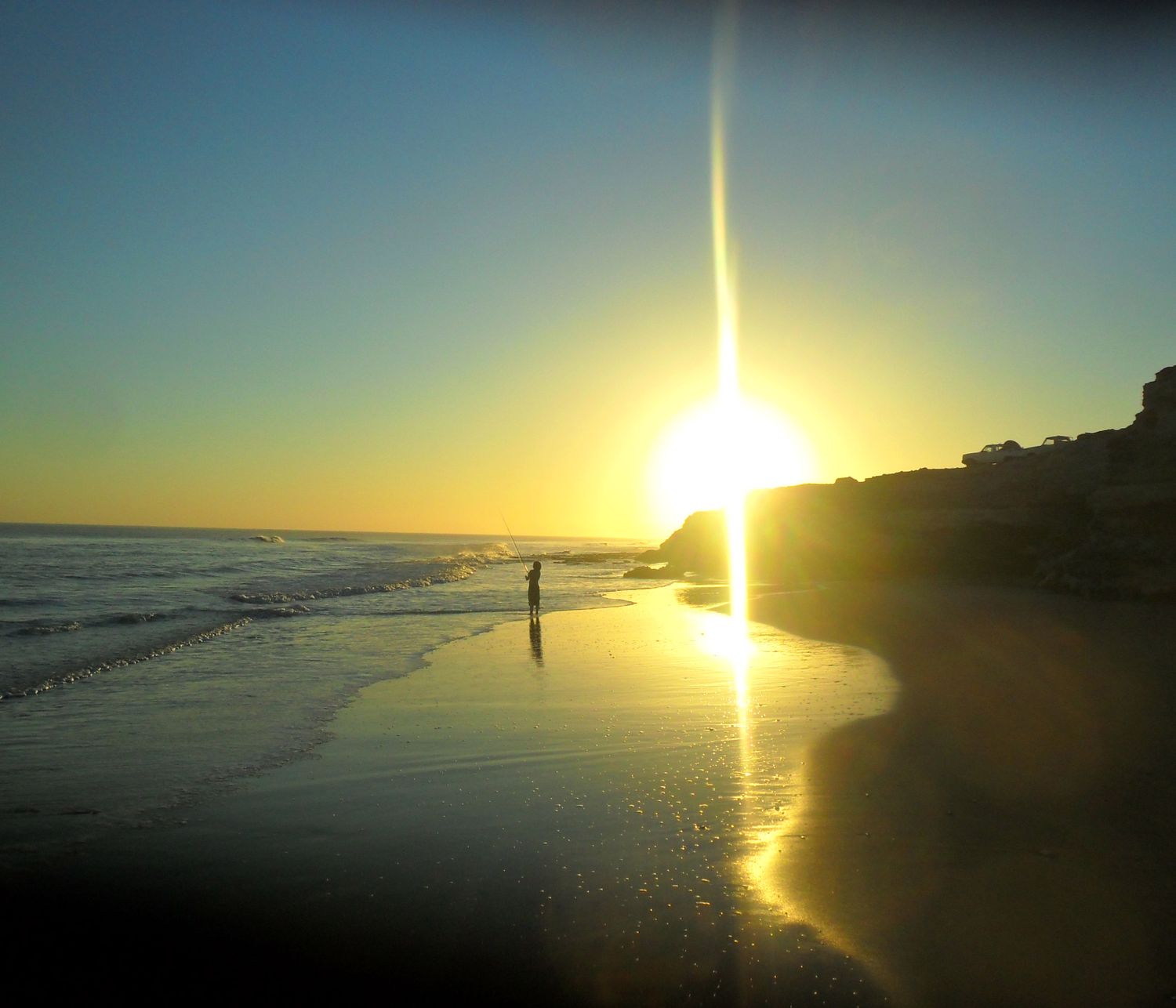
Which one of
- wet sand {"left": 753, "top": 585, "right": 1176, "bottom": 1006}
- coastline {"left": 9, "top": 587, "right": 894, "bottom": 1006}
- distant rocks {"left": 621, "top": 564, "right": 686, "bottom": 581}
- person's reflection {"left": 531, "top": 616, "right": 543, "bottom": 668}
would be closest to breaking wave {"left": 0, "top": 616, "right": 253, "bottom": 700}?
coastline {"left": 9, "top": 587, "right": 894, "bottom": 1006}

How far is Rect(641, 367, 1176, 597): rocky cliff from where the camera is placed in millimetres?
20609

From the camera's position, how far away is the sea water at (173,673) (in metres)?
7.74

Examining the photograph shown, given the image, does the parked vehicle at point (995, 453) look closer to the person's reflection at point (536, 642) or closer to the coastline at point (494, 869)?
the person's reflection at point (536, 642)

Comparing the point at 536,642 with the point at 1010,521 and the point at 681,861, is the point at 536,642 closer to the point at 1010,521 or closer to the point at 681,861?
the point at 681,861

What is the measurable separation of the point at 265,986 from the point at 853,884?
3.61 m

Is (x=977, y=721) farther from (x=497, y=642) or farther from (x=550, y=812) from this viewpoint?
(x=497, y=642)

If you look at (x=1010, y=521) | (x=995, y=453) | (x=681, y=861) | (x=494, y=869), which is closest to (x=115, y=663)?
(x=494, y=869)

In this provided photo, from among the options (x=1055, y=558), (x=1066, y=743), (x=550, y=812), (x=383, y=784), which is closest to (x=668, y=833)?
(x=550, y=812)

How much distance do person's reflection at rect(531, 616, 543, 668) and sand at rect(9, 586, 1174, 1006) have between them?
4.56 m

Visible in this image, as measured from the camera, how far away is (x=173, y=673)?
14.3 metres

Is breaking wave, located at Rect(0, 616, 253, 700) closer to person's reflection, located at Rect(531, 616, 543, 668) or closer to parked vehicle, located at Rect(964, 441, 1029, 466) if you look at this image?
person's reflection, located at Rect(531, 616, 543, 668)

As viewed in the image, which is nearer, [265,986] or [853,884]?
[265,986]

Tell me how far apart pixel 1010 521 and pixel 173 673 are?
2709cm

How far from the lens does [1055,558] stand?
2467 centimetres
